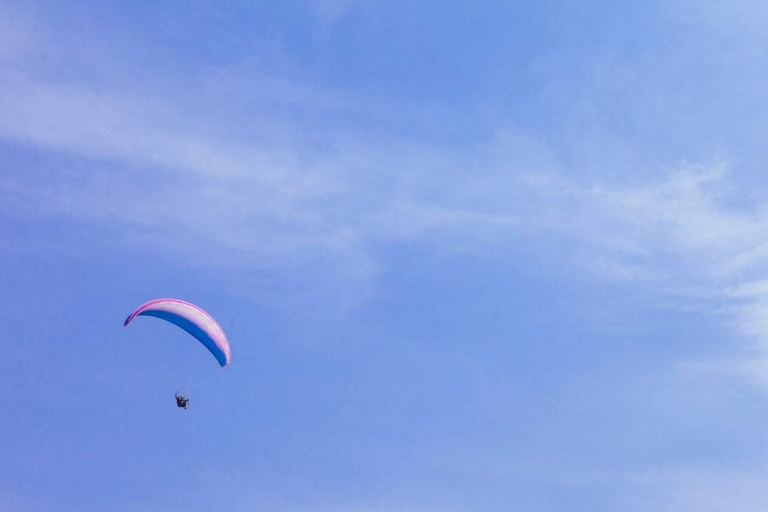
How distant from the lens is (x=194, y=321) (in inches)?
4683

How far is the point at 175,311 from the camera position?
118312 mm

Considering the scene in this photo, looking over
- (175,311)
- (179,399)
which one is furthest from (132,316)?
(179,399)

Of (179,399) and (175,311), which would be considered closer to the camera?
(175,311)

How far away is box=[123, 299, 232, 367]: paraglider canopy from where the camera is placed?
117750mm

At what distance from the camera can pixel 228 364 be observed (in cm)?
12081

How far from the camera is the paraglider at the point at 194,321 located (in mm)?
117812

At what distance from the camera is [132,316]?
114625mm

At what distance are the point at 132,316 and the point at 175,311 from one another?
5.04 meters

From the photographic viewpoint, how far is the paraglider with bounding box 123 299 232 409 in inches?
4638

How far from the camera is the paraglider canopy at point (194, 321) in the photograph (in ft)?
386

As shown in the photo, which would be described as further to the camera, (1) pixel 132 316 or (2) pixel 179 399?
(2) pixel 179 399

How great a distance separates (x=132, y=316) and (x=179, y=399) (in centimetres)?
1482

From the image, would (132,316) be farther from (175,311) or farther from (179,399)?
(179,399)
